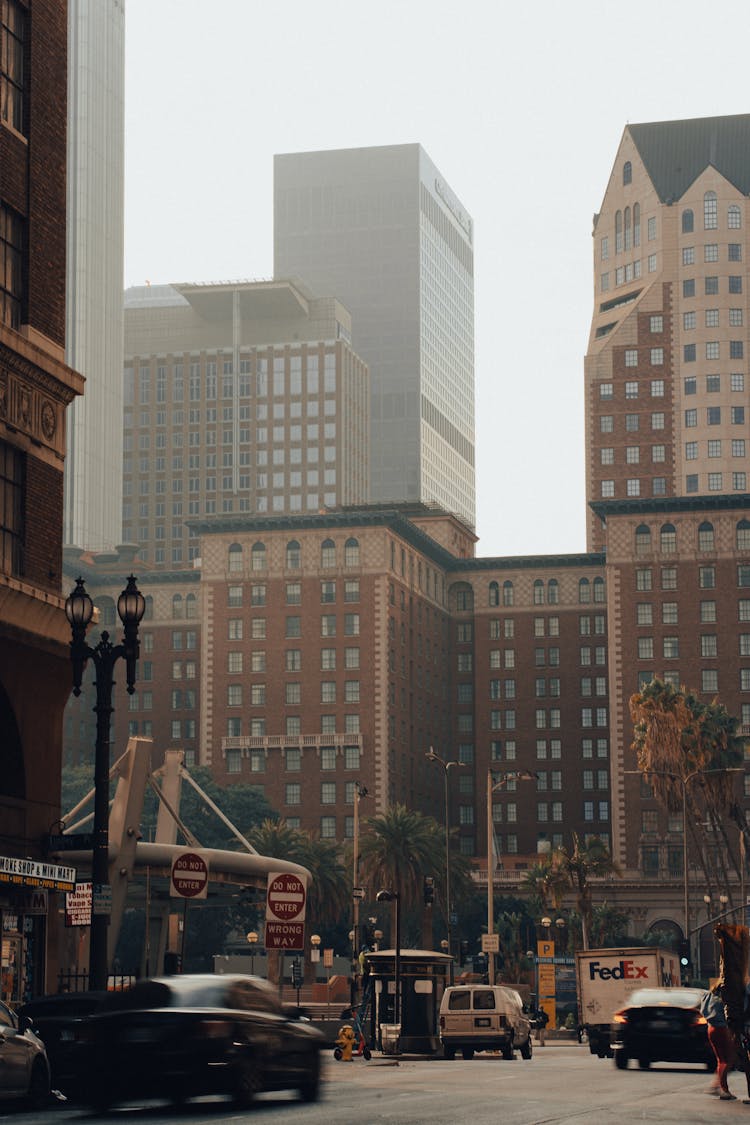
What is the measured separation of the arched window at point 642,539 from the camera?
156000mm

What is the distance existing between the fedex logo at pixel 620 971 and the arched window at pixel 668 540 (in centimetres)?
10055

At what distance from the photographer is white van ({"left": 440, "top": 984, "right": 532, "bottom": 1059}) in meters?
45.0

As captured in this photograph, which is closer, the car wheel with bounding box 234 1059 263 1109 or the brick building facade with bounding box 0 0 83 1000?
the car wheel with bounding box 234 1059 263 1109

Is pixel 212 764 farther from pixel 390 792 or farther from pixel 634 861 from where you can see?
pixel 634 861

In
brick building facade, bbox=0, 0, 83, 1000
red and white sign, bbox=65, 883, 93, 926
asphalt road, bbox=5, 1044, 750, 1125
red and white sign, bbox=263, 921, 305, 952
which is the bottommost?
asphalt road, bbox=5, 1044, 750, 1125

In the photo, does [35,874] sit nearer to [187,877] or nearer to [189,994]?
[187,877]

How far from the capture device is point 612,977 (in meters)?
57.0

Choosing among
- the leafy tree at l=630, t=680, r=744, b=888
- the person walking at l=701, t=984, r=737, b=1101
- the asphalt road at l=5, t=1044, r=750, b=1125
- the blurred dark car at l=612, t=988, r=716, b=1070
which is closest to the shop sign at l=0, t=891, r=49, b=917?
the asphalt road at l=5, t=1044, r=750, b=1125

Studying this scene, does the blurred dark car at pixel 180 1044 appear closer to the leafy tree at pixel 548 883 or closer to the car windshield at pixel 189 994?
the car windshield at pixel 189 994

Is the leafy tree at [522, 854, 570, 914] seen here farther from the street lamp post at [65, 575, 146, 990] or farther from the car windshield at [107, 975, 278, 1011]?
the car windshield at [107, 975, 278, 1011]

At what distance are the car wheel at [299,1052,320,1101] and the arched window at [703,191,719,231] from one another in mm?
161332

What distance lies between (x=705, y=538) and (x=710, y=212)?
37.9 meters

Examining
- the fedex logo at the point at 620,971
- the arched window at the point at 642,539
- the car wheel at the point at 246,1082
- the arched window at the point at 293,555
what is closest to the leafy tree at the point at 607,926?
the arched window at the point at 642,539

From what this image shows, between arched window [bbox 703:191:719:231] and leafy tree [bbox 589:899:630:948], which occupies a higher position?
arched window [bbox 703:191:719:231]
